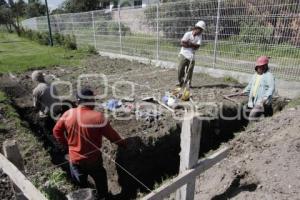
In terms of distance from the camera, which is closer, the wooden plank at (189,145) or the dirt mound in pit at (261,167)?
the wooden plank at (189,145)

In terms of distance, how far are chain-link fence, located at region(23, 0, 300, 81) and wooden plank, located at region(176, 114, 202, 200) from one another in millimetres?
5353

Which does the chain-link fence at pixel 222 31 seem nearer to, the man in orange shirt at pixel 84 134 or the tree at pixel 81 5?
the man in orange shirt at pixel 84 134

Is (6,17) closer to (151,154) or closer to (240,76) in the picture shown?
(240,76)

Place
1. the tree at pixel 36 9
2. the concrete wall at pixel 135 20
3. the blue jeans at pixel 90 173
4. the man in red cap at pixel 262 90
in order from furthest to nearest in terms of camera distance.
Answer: the tree at pixel 36 9 < the concrete wall at pixel 135 20 < the man in red cap at pixel 262 90 < the blue jeans at pixel 90 173

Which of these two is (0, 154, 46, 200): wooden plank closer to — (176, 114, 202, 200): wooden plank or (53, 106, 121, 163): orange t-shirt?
(53, 106, 121, 163): orange t-shirt

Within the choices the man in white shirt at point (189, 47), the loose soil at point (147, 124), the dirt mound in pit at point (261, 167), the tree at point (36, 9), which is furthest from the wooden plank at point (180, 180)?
the tree at point (36, 9)

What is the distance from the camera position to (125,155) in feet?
15.8

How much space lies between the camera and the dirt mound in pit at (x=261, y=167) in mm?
3316

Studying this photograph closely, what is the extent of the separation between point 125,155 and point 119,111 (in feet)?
5.98

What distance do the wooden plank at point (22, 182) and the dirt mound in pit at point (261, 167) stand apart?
2.26 meters

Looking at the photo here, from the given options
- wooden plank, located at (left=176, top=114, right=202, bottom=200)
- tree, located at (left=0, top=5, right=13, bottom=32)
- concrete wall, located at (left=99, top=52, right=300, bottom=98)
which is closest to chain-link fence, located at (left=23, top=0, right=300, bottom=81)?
concrete wall, located at (left=99, top=52, right=300, bottom=98)

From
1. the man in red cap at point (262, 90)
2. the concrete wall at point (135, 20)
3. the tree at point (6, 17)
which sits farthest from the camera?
the tree at point (6, 17)

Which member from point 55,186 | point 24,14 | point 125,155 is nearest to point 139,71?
point 125,155

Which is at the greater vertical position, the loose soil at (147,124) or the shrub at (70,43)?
the shrub at (70,43)
